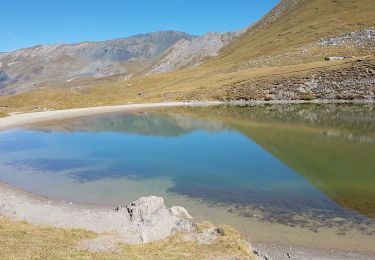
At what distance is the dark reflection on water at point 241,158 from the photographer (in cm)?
2848

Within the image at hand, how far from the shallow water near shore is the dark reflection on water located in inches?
4.7

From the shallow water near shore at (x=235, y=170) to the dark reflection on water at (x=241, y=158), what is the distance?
118 mm

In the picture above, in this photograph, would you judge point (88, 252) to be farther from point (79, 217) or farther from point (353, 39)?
point (353, 39)

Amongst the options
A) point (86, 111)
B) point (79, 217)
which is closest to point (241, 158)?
point (79, 217)

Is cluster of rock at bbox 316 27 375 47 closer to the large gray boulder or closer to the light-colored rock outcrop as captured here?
the light-colored rock outcrop

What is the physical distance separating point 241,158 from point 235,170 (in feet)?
21.2

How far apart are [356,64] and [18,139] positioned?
89.1 meters

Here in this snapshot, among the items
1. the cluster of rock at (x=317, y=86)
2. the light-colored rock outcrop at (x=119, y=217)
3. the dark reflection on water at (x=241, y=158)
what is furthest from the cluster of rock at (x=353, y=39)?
the light-colored rock outcrop at (x=119, y=217)

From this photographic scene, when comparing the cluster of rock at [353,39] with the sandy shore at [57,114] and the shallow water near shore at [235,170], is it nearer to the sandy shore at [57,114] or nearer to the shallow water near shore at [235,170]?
the sandy shore at [57,114]

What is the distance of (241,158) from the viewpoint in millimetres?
45781

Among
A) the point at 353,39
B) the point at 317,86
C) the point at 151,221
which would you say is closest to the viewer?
the point at 151,221

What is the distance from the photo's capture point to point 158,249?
1972 centimetres

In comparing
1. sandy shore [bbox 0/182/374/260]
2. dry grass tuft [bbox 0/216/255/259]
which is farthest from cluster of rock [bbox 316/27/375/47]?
dry grass tuft [bbox 0/216/255/259]

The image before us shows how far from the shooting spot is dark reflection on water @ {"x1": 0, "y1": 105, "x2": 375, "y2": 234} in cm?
2848
